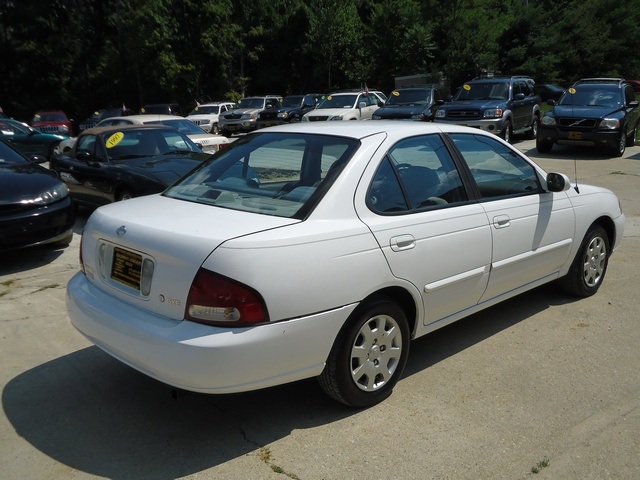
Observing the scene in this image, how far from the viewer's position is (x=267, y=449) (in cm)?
315

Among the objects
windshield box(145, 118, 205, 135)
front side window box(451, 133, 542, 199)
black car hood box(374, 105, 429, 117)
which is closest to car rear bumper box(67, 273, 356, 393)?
A: front side window box(451, 133, 542, 199)

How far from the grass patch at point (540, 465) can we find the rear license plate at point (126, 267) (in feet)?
7.36

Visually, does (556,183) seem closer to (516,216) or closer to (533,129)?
(516,216)

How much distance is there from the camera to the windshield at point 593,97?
50.1 ft

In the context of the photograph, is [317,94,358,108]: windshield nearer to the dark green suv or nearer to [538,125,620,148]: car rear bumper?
the dark green suv

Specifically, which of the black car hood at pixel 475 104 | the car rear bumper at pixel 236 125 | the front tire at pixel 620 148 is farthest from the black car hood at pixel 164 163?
the car rear bumper at pixel 236 125

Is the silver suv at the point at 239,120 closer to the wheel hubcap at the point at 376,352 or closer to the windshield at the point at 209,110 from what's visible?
the windshield at the point at 209,110

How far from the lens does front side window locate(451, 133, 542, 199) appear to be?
4316 mm

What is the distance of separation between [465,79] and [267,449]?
3227 centimetres

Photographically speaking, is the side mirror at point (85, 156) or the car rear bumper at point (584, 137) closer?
the side mirror at point (85, 156)

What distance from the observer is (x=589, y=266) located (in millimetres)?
5281

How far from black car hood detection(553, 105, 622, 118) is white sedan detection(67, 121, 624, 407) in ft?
36.8

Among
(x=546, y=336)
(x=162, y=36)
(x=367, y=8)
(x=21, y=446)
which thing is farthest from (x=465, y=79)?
(x=21, y=446)

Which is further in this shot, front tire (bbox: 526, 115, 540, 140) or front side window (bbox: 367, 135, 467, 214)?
front tire (bbox: 526, 115, 540, 140)
